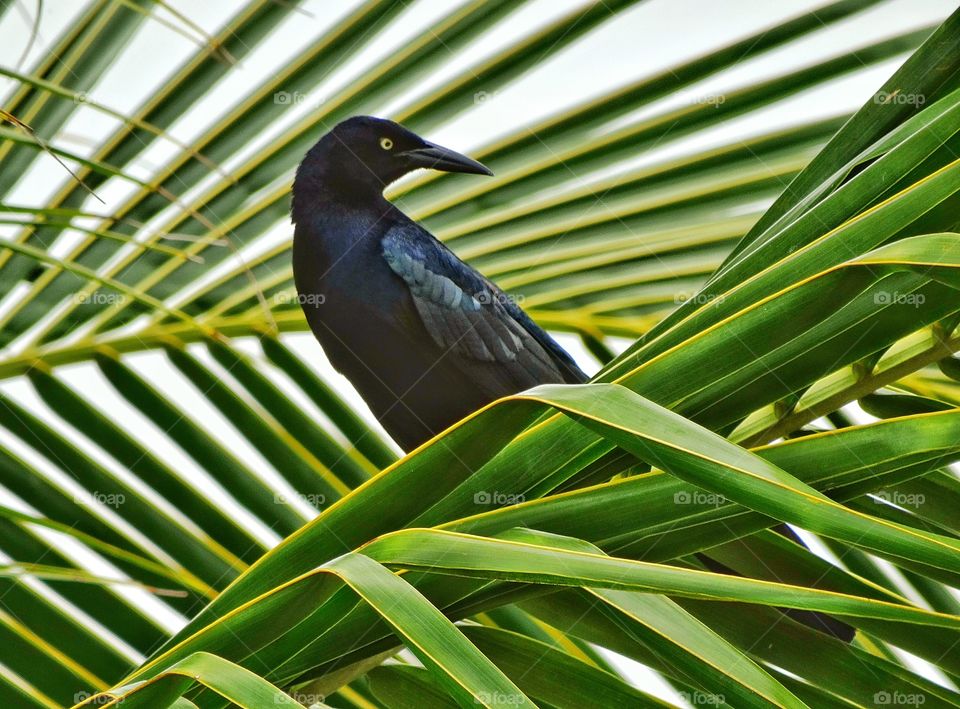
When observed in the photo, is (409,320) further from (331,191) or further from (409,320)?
(331,191)

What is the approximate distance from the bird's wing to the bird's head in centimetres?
22

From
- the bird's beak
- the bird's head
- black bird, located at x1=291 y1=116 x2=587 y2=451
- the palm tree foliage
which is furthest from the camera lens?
the bird's head

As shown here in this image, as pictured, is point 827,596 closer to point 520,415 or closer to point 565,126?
point 520,415

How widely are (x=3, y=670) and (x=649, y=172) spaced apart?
1411 millimetres

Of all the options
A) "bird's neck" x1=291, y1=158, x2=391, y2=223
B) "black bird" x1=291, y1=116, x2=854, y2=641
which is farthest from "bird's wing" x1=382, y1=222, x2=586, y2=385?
"bird's neck" x1=291, y1=158, x2=391, y2=223

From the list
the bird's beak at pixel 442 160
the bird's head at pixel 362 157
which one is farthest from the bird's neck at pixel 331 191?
the bird's beak at pixel 442 160

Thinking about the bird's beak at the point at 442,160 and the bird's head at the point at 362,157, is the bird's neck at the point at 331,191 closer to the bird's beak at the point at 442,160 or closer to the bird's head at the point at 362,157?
the bird's head at the point at 362,157

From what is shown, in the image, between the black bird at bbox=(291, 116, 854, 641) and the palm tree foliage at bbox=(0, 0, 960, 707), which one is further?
the black bird at bbox=(291, 116, 854, 641)

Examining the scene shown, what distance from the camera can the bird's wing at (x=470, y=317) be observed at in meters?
2.54

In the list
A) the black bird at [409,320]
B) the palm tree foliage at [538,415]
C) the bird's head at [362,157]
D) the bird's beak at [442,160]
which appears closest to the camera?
the palm tree foliage at [538,415]

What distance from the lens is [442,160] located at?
2.39 m

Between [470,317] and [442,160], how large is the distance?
39cm

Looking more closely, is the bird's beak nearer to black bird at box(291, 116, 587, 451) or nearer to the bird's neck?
black bird at box(291, 116, 587, 451)

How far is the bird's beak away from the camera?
219 centimetres
